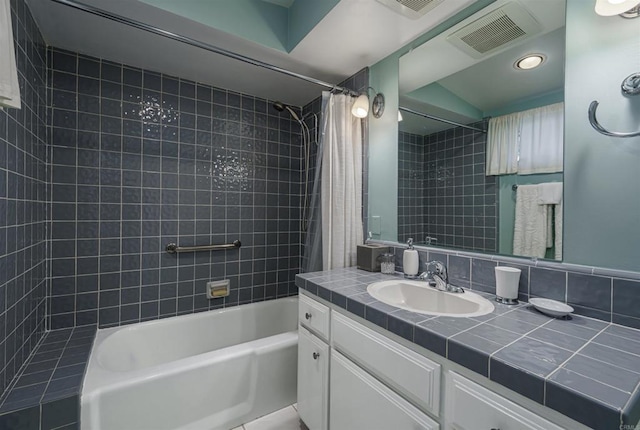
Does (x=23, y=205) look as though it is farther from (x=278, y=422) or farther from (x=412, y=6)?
(x=412, y=6)

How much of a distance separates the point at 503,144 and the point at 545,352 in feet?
2.94

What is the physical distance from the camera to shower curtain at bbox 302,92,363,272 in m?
1.81

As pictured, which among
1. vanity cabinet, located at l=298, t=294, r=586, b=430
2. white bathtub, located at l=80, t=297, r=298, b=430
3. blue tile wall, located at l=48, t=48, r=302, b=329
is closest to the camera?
vanity cabinet, located at l=298, t=294, r=586, b=430

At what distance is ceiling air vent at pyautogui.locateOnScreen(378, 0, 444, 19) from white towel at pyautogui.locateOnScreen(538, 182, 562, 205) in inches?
38.9

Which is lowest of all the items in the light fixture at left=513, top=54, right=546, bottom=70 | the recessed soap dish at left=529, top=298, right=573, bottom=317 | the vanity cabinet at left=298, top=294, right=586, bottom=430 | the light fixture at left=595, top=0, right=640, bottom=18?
the vanity cabinet at left=298, top=294, right=586, bottom=430

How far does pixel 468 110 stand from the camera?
1.37 metres

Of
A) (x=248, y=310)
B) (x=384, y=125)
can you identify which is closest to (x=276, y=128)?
(x=384, y=125)

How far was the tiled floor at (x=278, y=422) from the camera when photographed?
1.54 m

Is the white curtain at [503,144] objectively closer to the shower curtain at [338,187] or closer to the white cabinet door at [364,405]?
the shower curtain at [338,187]

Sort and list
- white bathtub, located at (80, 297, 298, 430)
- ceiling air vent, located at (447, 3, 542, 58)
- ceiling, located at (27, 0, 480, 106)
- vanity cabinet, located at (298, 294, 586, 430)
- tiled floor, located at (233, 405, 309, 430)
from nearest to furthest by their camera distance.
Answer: vanity cabinet, located at (298, 294, 586, 430)
ceiling air vent, located at (447, 3, 542, 58)
white bathtub, located at (80, 297, 298, 430)
ceiling, located at (27, 0, 480, 106)
tiled floor, located at (233, 405, 309, 430)

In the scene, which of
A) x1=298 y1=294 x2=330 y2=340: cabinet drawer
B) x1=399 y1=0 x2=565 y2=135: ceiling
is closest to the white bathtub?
x1=298 y1=294 x2=330 y2=340: cabinet drawer

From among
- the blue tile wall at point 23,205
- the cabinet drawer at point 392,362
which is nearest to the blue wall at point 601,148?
the cabinet drawer at point 392,362

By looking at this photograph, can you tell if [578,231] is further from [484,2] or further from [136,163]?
[136,163]

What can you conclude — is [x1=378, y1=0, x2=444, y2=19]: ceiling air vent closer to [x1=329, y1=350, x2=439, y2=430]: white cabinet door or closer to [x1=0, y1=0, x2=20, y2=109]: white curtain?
[x1=0, y1=0, x2=20, y2=109]: white curtain
